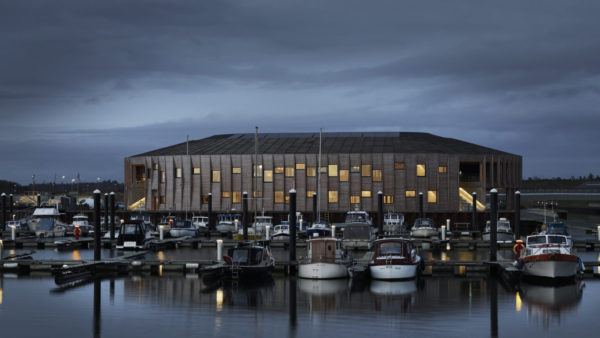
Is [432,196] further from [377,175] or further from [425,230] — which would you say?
[425,230]

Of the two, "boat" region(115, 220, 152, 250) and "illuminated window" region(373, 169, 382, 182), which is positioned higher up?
"illuminated window" region(373, 169, 382, 182)

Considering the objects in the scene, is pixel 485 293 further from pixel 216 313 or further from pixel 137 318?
pixel 137 318

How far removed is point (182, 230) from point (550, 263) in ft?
141

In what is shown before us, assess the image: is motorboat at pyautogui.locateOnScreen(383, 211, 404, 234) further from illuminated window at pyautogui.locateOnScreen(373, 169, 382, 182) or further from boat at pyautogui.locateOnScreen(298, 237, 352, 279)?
boat at pyautogui.locateOnScreen(298, 237, 352, 279)

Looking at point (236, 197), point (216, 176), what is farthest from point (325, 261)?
point (216, 176)

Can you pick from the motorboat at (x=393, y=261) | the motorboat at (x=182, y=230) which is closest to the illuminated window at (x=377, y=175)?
the motorboat at (x=182, y=230)

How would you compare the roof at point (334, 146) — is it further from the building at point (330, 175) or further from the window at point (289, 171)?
the window at point (289, 171)

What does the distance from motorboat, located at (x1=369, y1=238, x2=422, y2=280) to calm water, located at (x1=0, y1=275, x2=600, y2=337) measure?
2.17 feet

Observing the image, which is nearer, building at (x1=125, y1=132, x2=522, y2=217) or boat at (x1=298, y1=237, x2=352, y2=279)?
boat at (x1=298, y1=237, x2=352, y2=279)

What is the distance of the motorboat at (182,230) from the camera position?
2790 inches

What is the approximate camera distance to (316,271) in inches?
1539

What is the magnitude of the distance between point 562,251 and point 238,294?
19095 millimetres

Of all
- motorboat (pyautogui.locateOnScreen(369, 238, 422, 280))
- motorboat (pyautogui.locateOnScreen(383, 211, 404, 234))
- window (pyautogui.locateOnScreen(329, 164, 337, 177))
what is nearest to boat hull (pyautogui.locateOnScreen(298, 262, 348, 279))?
motorboat (pyautogui.locateOnScreen(369, 238, 422, 280))

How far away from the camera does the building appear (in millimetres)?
96812
